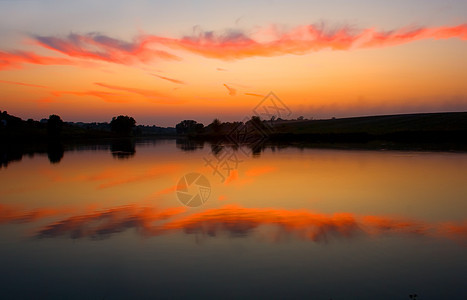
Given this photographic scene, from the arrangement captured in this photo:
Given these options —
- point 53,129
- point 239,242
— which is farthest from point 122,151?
point 53,129

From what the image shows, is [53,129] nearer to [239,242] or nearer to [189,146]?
[189,146]

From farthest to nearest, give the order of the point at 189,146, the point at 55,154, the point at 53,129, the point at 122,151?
the point at 53,129 < the point at 189,146 < the point at 122,151 < the point at 55,154

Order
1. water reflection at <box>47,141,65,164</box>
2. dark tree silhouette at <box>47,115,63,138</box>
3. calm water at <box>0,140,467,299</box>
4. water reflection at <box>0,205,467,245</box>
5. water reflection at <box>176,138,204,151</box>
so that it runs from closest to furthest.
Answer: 1. calm water at <box>0,140,467,299</box>
2. water reflection at <box>0,205,467,245</box>
3. water reflection at <box>47,141,65,164</box>
4. water reflection at <box>176,138,204,151</box>
5. dark tree silhouette at <box>47,115,63,138</box>

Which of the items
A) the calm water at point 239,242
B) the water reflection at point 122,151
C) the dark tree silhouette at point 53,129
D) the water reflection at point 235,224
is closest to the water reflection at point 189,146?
the water reflection at point 122,151

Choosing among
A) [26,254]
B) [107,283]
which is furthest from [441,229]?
[26,254]

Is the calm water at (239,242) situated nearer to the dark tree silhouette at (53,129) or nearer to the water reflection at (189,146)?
the water reflection at (189,146)

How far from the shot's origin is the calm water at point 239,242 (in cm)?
942

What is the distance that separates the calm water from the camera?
30.9 ft

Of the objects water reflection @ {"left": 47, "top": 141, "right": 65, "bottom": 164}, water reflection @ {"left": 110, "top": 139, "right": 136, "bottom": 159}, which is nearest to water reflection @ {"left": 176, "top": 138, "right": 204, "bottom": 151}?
water reflection @ {"left": 110, "top": 139, "right": 136, "bottom": 159}

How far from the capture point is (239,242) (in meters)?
12.8

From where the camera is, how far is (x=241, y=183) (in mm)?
27188

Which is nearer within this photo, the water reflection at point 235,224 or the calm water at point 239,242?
the calm water at point 239,242

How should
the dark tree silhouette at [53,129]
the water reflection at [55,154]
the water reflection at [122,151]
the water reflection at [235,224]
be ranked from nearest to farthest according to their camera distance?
the water reflection at [235,224]
the water reflection at [55,154]
the water reflection at [122,151]
the dark tree silhouette at [53,129]

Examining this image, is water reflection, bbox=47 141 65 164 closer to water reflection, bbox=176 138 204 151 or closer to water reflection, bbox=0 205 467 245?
water reflection, bbox=176 138 204 151
